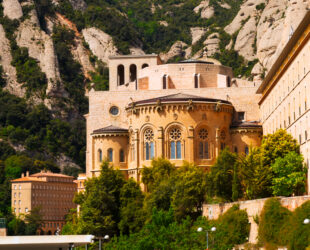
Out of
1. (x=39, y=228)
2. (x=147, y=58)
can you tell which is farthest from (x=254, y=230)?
(x=39, y=228)

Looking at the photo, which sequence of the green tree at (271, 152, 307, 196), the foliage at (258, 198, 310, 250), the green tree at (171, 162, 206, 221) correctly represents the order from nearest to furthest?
1. the foliage at (258, 198, 310, 250)
2. the green tree at (271, 152, 307, 196)
3. the green tree at (171, 162, 206, 221)

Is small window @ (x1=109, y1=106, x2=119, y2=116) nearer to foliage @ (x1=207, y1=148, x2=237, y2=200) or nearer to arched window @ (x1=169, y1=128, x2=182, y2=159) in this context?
arched window @ (x1=169, y1=128, x2=182, y2=159)

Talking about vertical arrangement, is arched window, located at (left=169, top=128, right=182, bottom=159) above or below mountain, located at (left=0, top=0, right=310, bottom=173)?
below

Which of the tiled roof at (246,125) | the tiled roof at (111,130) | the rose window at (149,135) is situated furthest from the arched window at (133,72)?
the tiled roof at (246,125)

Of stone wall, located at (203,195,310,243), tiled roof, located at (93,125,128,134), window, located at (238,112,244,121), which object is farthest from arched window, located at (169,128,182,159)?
stone wall, located at (203,195,310,243)

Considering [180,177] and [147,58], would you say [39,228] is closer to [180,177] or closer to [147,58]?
[147,58]

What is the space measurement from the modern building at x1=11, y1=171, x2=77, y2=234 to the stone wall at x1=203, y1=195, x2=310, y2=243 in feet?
336

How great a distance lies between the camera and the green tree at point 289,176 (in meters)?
63.1

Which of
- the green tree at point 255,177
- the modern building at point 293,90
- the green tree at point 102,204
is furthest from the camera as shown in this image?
the green tree at point 102,204

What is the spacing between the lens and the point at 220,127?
286 ft

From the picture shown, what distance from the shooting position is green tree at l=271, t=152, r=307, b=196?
6309cm

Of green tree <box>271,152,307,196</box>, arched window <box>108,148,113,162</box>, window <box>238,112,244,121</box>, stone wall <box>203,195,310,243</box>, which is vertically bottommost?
stone wall <box>203,195,310,243</box>

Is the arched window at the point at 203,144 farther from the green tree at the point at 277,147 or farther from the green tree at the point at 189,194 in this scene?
the green tree at the point at 277,147

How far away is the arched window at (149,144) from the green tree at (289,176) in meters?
23.1
